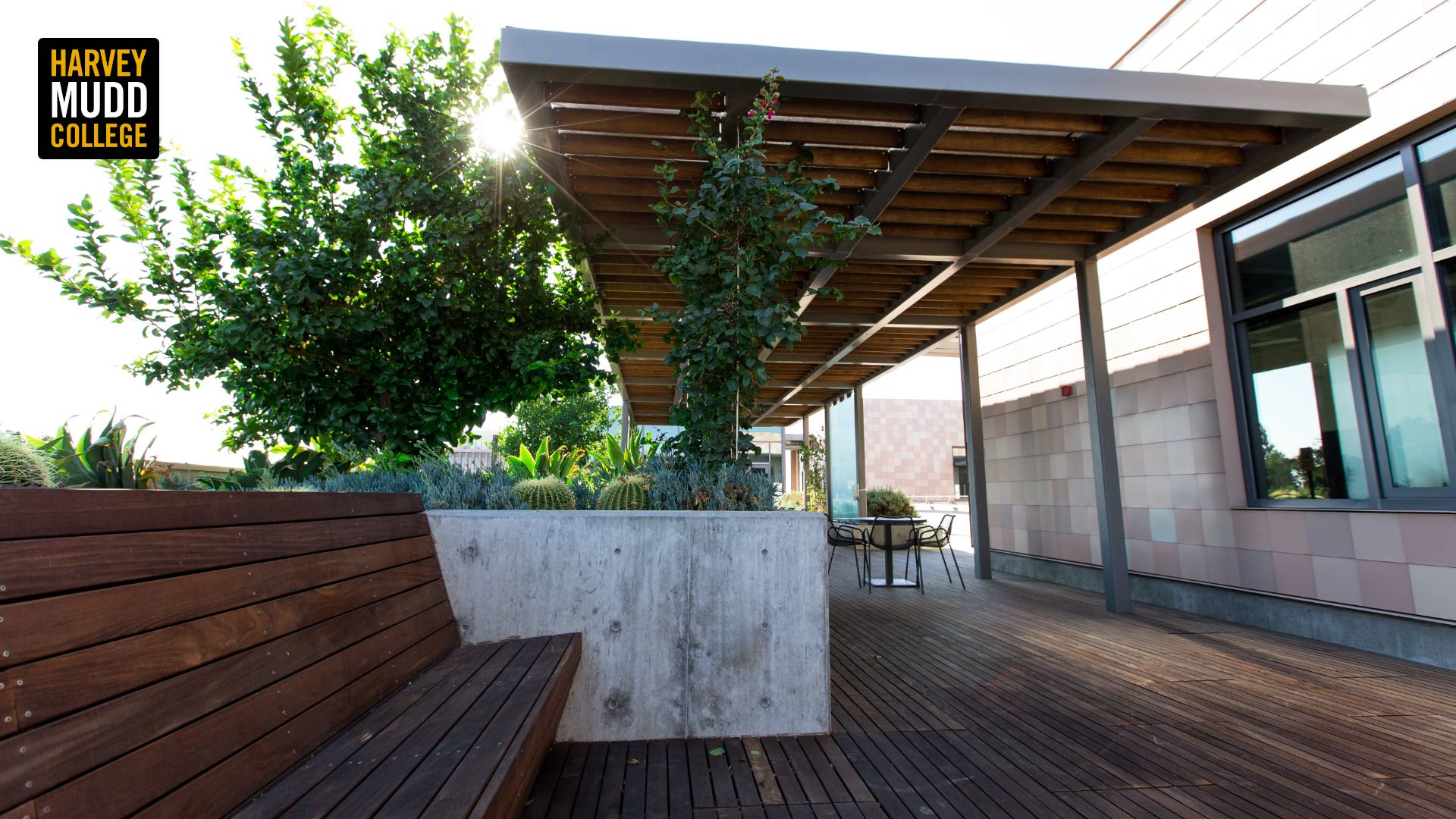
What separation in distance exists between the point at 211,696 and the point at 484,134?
18.1 ft

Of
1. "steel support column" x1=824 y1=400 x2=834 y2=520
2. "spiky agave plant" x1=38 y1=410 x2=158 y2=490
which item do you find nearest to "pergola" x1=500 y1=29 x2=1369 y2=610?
"spiky agave plant" x1=38 y1=410 x2=158 y2=490

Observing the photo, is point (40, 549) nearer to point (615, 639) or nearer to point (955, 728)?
point (615, 639)

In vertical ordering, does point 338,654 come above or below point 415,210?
below

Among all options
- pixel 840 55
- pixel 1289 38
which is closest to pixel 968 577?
pixel 1289 38

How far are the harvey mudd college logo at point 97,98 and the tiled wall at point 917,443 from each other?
18.5 meters

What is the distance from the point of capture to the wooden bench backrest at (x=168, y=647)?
89 cm

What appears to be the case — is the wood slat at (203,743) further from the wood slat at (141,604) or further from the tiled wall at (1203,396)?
the tiled wall at (1203,396)

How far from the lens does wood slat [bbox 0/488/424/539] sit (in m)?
0.96

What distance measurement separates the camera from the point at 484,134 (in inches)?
225

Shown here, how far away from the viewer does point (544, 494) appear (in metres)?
3.30

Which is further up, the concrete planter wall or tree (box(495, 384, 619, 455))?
tree (box(495, 384, 619, 455))

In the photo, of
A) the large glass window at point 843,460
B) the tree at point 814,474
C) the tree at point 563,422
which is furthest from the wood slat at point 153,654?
the tree at point 563,422

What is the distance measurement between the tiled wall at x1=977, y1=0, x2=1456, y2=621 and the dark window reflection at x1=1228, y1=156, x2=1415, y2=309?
0.22m

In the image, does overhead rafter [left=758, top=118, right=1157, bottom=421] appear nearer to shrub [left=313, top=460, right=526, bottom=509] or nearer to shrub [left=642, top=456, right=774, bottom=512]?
shrub [left=642, top=456, right=774, bottom=512]
